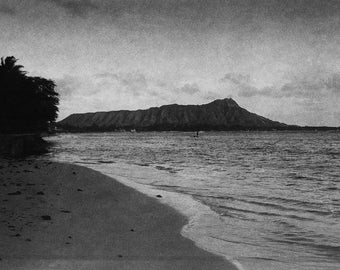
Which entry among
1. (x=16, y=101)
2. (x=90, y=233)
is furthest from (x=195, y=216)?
(x=16, y=101)

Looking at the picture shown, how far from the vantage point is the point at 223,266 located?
536cm

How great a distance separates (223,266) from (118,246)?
76.7 inches

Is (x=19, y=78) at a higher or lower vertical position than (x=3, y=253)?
higher

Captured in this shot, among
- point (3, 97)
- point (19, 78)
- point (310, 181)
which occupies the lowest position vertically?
point (310, 181)

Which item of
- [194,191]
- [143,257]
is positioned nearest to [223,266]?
[143,257]

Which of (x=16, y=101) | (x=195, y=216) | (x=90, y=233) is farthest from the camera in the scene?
(x=16, y=101)

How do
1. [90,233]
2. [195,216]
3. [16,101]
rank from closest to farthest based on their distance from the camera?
[90,233], [195,216], [16,101]

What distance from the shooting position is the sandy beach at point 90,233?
5246 millimetres

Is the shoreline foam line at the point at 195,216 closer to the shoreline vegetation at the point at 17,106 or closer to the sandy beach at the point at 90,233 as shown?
the sandy beach at the point at 90,233

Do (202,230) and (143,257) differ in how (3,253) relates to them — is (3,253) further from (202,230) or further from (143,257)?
(202,230)

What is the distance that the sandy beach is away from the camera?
5.25m

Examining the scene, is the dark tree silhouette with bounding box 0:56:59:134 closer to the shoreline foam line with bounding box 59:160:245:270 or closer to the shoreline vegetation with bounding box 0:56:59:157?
the shoreline vegetation with bounding box 0:56:59:157

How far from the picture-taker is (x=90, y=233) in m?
6.88

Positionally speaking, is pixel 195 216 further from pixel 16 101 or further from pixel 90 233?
pixel 16 101
